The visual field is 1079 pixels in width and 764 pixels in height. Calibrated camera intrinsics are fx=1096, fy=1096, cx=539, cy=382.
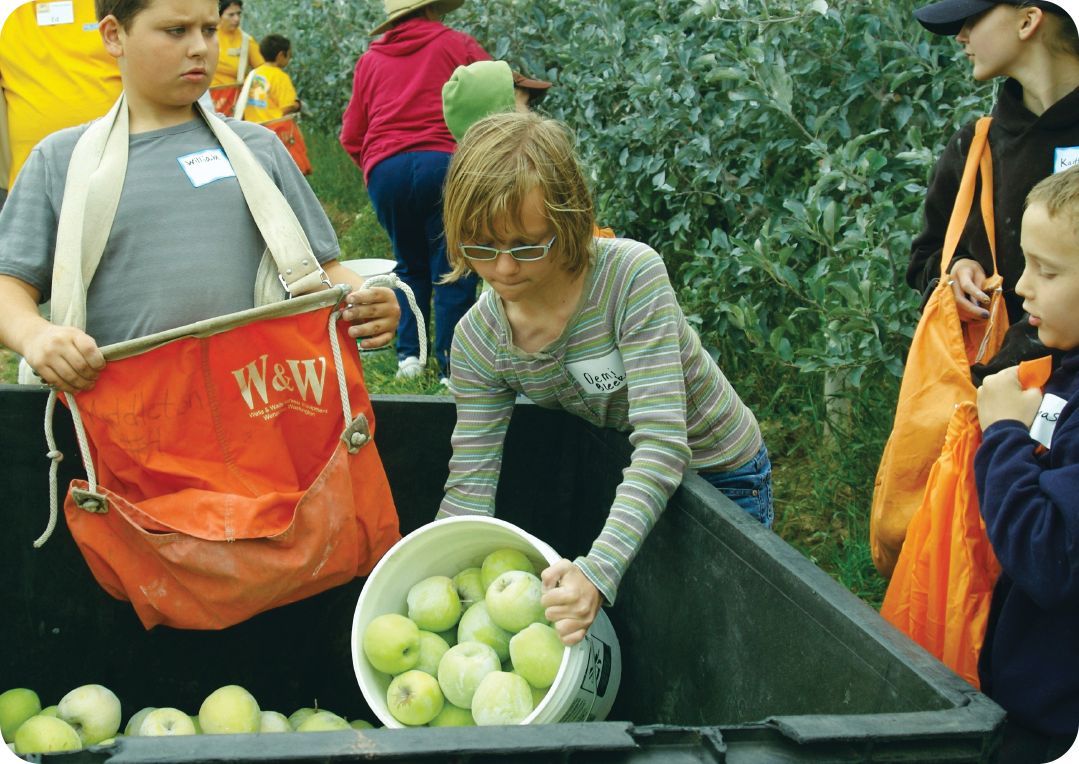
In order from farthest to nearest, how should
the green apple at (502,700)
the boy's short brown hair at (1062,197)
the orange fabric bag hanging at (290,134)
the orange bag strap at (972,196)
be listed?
the orange fabric bag hanging at (290,134) < the orange bag strap at (972,196) < the green apple at (502,700) < the boy's short brown hair at (1062,197)

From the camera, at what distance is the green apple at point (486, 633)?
203cm

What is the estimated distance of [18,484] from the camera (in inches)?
89.3

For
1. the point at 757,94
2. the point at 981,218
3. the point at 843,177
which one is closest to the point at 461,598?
the point at 981,218

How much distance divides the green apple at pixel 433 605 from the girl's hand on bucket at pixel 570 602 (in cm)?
33

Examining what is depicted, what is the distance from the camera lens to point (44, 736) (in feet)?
6.41

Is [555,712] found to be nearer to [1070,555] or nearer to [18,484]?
[1070,555]

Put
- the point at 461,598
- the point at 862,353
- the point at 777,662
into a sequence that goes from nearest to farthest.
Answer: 1. the point at 777,662
2. the point at 461,598
3. the point at 862,353

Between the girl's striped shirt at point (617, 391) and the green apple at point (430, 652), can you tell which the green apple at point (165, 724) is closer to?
the green apple at point (430, 652)

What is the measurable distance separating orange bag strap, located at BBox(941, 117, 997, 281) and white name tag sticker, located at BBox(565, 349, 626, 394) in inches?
30.3

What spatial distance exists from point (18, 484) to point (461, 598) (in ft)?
3.12

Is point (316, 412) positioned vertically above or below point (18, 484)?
above

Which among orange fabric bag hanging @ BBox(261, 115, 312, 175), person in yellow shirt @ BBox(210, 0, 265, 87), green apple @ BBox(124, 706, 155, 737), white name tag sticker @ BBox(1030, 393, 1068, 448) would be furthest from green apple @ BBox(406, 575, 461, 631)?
person in yellow shirt @ BBox(210, 0, 265, 87)

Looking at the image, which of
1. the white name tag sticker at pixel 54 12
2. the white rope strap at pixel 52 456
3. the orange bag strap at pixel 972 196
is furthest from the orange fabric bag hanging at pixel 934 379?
the white name tag sticker at pixel 54 12

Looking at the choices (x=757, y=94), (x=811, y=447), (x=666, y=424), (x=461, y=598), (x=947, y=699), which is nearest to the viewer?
(x=947, y=699)
